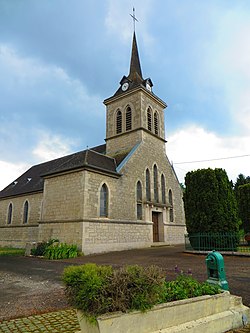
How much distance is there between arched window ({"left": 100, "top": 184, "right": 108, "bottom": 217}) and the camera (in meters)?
16.4

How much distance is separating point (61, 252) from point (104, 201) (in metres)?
4.49

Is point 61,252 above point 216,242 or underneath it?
underneath

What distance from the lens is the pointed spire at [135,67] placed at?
25.5 m

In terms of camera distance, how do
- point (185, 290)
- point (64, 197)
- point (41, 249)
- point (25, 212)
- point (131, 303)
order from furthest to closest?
point (25, 212), point (64, 197), point (41, 249), point (185, 290), point (131, 303)

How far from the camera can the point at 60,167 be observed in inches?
711

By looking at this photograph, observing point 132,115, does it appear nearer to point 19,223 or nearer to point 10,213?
point 19,223

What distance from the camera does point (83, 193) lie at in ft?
50.0

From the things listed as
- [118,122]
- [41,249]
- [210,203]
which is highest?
[118,122]

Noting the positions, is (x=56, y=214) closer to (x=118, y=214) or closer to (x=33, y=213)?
(x=118, y=214)

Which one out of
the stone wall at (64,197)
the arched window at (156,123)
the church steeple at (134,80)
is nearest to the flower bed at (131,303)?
the stone wall at (64,197)

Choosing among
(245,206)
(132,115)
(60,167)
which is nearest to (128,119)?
(132,115)

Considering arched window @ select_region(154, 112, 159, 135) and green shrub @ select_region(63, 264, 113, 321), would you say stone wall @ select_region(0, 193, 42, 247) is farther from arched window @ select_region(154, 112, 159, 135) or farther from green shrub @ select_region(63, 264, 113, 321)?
green shrub @ select_region(63, 264, 113, 321)

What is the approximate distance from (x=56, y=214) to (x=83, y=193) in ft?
9.75

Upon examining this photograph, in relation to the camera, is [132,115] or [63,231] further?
[132,115]
